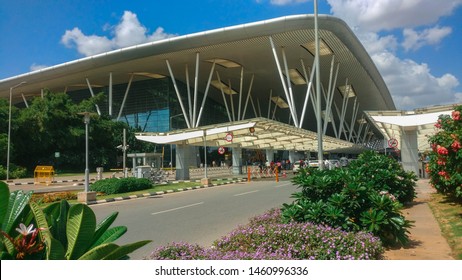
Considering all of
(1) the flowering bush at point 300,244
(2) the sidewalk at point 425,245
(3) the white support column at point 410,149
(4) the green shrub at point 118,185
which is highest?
(3) the white support column at point 410,149

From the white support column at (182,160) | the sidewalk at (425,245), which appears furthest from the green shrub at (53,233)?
the white support column at (182,160)

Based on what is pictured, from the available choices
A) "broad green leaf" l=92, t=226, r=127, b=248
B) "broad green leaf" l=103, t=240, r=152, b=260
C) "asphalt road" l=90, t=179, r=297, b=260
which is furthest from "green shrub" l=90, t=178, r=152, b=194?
"broad green leaf" l=103, t=240, r=152, b=260

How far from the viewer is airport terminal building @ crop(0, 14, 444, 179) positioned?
3461cm

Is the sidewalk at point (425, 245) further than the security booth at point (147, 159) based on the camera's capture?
No

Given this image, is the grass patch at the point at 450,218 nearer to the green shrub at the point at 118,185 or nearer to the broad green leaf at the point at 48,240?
the broad green leaf at the point at 48,240

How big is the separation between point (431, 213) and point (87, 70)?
44764mm

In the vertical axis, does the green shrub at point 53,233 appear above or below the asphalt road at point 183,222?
above

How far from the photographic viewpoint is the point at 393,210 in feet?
21.3

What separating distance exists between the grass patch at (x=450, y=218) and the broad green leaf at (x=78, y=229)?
5024 mm

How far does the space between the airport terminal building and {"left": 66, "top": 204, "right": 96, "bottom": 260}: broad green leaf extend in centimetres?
2297

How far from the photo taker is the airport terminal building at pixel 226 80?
34.6 m

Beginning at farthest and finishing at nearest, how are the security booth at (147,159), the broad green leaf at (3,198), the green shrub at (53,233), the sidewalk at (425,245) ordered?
the security booth at (147,159) < the sidewalk at (425,245) < the broad green leaf at (3,198) < the green shrub at (53,233)

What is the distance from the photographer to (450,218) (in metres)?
9.16

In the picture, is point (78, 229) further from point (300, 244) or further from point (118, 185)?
point (118, 185)
